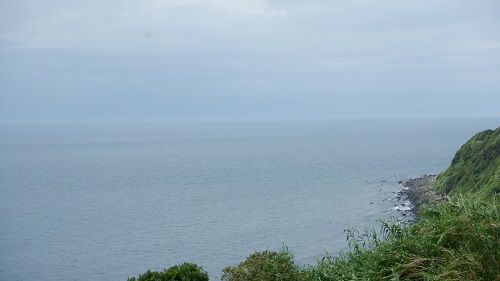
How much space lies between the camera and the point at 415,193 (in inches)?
3019

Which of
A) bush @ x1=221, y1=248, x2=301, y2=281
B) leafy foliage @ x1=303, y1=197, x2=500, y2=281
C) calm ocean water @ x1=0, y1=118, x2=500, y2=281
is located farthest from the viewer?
calm ocean water @ x1=0, y1=118, x2=500, y2=281

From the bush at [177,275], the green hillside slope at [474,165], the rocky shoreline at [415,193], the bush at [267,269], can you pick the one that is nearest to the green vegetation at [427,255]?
the bush at [267,269]

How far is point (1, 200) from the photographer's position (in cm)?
8862

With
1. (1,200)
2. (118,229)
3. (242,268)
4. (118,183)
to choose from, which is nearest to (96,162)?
(118,183)

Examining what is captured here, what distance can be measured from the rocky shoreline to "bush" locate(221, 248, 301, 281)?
50446mm

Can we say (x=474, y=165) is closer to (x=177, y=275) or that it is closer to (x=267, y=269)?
(x=177, y=275)

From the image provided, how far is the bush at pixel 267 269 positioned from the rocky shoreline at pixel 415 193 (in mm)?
50446

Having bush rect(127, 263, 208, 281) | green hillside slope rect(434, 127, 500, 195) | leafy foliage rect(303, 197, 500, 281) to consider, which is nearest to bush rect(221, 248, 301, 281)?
leafy foliage rect(303, 197, 500, 281)

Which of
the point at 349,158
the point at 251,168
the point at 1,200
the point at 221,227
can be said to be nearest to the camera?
the point at 221,227

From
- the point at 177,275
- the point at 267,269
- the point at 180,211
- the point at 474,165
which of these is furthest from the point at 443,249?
the point at 180,211

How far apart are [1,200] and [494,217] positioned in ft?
299

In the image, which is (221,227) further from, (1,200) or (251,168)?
(251,168)

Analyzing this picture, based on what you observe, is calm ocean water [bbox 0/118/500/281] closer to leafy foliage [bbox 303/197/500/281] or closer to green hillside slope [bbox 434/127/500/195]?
leafy foliage [bbox 303/197/500/281]

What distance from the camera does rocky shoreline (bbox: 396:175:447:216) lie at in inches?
2633
